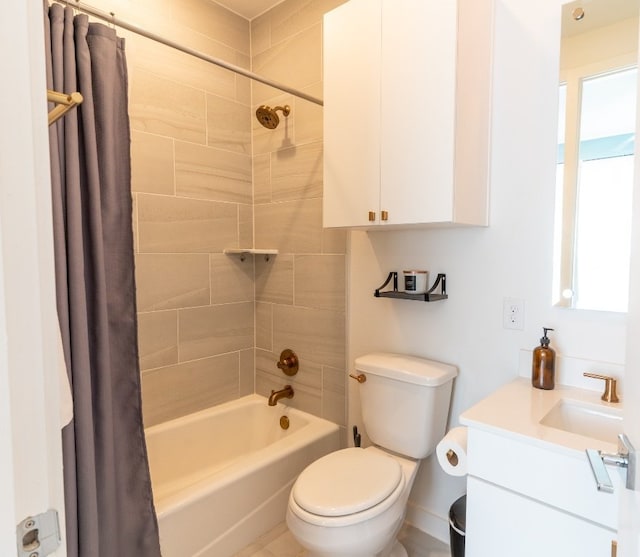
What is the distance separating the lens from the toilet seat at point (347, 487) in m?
1.36

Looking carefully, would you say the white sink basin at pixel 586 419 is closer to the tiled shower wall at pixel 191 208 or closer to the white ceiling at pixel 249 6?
the tiled shower wall at pixel 191 208

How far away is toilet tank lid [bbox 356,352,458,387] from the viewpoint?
1631 millimetres

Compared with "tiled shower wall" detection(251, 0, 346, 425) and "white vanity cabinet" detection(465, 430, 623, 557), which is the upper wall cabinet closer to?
"tiled shower wall" detection(251, 0, 346, 425)

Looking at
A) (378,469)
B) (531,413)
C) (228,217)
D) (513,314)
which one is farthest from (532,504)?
(228,217)

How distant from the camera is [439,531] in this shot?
73.2 inches

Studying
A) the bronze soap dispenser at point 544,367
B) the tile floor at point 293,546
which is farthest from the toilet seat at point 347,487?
the bronze soap dispenser at point 544,367

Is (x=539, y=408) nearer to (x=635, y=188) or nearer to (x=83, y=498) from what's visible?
(x=635, y=188)

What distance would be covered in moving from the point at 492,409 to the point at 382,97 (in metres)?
1.18

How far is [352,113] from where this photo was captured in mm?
1688

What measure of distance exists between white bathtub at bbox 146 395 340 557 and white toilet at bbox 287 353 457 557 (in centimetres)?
35

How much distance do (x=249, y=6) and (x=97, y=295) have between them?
1.97m

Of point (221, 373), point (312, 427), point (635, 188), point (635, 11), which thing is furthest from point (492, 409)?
point (221, 373)

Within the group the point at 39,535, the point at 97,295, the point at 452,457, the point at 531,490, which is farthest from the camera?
the point at 452,457

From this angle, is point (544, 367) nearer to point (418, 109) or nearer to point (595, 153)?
point (595, 153)
